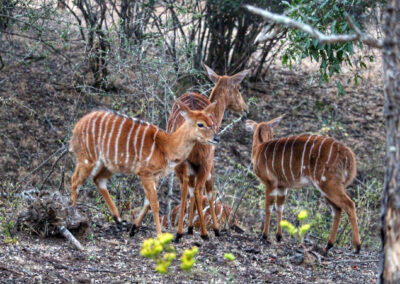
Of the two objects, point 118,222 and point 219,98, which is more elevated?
point 219,98

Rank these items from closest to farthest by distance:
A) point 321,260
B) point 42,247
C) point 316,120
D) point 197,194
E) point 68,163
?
1. point 42,247
2. point 321,260
3. point 197,194
4. point 68,163
5. point 316,120

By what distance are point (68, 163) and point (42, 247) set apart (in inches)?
162

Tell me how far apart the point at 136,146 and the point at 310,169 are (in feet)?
5.54

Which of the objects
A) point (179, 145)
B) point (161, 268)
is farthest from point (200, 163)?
point (161, 268)

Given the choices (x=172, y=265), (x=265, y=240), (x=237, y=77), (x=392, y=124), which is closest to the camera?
(x=392, y=124)

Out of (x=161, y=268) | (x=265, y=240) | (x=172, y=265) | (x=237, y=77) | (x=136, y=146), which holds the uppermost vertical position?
(x=237, y=77)

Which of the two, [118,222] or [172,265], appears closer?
[172,265]

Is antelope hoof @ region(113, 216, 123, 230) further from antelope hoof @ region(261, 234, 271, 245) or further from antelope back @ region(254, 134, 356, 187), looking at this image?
antelope back @ region(254, 134, 356, 187)

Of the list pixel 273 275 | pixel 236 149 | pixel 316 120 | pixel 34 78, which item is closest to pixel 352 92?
pixel 316 120

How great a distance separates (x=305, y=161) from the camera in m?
6.11

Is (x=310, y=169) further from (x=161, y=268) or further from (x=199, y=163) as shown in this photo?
(x=161, y=268)

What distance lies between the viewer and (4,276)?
4.27m

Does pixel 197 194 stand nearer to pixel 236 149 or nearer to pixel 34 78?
pixel 236 149

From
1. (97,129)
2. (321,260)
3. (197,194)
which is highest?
(97,129)
